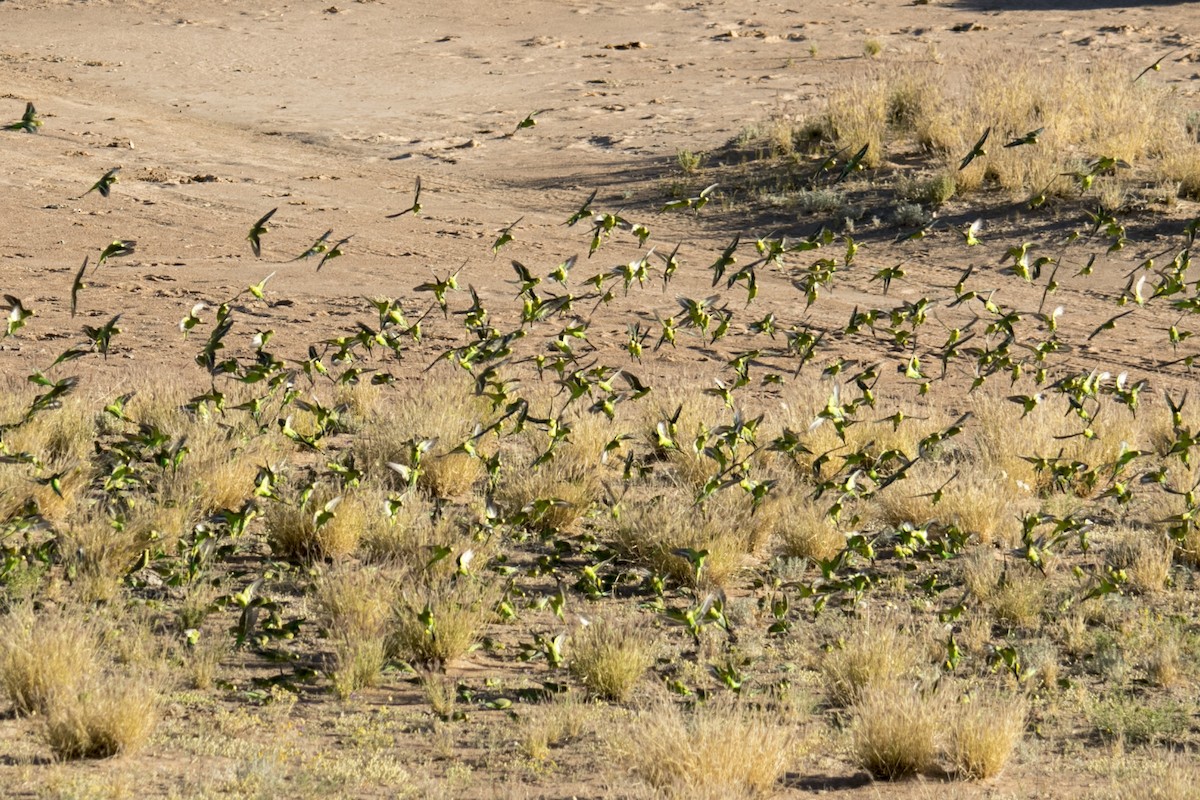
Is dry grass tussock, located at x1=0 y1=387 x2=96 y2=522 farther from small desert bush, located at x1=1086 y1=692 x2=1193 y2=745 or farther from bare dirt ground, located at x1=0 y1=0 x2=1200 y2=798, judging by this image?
small desert bush, located at x1=1086 y1=692 x2=1193 y2=745

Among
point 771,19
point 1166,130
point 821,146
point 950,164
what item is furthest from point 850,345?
point 771,19

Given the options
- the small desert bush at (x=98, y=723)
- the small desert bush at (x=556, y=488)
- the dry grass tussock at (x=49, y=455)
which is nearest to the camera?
the small desert bush at (x=98, y=723)

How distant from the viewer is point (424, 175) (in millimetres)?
17531

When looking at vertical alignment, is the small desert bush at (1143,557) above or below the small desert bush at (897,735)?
below

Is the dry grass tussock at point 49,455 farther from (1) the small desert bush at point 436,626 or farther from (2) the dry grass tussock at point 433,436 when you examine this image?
(1) the small desert bush at point 436,626

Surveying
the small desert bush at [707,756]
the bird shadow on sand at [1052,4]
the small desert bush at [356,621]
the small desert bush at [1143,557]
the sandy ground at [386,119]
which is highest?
the bird shadow on sand at [1052,4]

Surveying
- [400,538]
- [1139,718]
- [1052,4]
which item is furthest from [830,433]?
[1052,4]

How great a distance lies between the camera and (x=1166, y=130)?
1655 centimetres

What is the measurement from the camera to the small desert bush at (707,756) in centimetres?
460

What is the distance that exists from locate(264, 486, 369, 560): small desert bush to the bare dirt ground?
1.32 metres

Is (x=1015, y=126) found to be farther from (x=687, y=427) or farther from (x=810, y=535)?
(x=810, y=535)

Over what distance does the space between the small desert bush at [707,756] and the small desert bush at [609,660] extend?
700 mm

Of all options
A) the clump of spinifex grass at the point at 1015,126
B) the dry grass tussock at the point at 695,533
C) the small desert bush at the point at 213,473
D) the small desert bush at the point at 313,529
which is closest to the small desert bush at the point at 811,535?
the dry grass tussock at the point at 695,533

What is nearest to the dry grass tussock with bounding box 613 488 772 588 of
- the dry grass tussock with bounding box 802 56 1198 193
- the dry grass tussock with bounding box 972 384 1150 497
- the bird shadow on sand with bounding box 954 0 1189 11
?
the dry grass tussock with bounding box 972 384 1150 497
